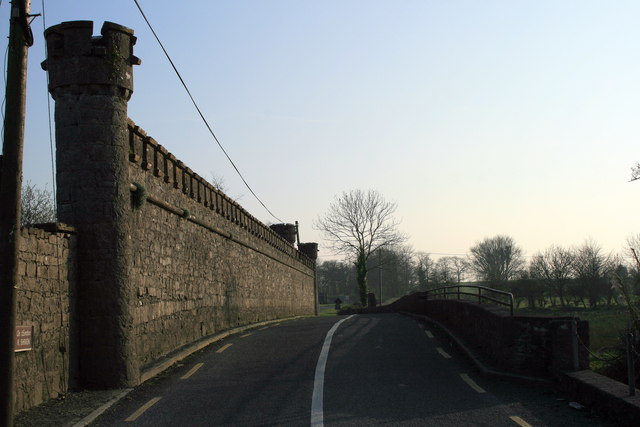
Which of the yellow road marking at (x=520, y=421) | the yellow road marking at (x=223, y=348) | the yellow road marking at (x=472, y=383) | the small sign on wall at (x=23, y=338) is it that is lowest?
the yellow road marking at (x=520, y=421)

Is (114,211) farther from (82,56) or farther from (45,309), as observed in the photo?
(82,56)

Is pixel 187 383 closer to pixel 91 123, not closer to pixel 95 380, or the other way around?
pixel 95 380

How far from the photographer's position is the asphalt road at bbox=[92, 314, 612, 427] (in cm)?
803

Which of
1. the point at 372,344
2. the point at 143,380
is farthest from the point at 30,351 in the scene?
the point at 372,344

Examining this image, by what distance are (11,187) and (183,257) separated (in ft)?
26.2

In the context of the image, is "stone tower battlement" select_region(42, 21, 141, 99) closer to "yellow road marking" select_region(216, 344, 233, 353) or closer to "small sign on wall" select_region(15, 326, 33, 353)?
"small sign on wall" select_region(15, 326, 33, 353)

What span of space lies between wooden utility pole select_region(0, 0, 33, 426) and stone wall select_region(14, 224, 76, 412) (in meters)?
0.80

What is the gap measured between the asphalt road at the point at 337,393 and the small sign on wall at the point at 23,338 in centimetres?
134

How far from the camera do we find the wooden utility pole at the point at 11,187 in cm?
738

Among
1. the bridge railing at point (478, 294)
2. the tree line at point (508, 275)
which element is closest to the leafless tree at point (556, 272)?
the tree line at point (508, 275)

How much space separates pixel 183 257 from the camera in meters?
15.5

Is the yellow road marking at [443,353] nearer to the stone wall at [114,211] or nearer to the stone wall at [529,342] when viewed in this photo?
the stone wall at [529,342]

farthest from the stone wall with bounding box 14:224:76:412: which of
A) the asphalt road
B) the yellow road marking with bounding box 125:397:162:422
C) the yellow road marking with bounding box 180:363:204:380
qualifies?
the yellow road marking with bounding box 180:363:204:380

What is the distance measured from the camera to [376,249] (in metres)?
67.6
